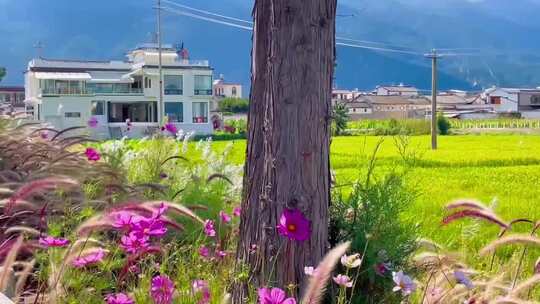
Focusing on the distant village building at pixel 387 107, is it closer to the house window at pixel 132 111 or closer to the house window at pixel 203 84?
the house window at pixel 203 84

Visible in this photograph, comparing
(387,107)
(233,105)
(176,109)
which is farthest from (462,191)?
(233,105)

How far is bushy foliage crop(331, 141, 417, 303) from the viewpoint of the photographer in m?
2.26

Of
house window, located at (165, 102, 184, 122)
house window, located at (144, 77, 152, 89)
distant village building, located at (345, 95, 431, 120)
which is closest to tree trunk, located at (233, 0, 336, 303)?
house window, located at (165, 102, 184, 122)

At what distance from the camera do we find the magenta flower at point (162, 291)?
1.58 metres

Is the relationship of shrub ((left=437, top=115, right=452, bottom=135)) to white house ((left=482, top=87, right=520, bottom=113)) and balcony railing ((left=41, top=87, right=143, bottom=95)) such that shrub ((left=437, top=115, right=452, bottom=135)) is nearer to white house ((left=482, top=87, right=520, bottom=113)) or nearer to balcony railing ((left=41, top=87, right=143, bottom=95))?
balcony railing ((left=41, top=87, right=143, bottom=95))

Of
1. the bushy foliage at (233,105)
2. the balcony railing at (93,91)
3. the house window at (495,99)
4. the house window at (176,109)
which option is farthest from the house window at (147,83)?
the house window at (495,99)

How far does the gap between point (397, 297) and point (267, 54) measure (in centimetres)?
87

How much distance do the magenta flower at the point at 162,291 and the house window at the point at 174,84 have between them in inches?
1958

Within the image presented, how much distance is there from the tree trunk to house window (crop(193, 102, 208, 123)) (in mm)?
49610

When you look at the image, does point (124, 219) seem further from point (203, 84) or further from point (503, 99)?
point (503, 99)

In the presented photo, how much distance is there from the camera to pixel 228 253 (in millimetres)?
2461

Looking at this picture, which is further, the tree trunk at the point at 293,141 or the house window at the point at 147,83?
the house window at the point at 147,83

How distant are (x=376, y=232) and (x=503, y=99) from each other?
9431cm

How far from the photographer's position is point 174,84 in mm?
51281
